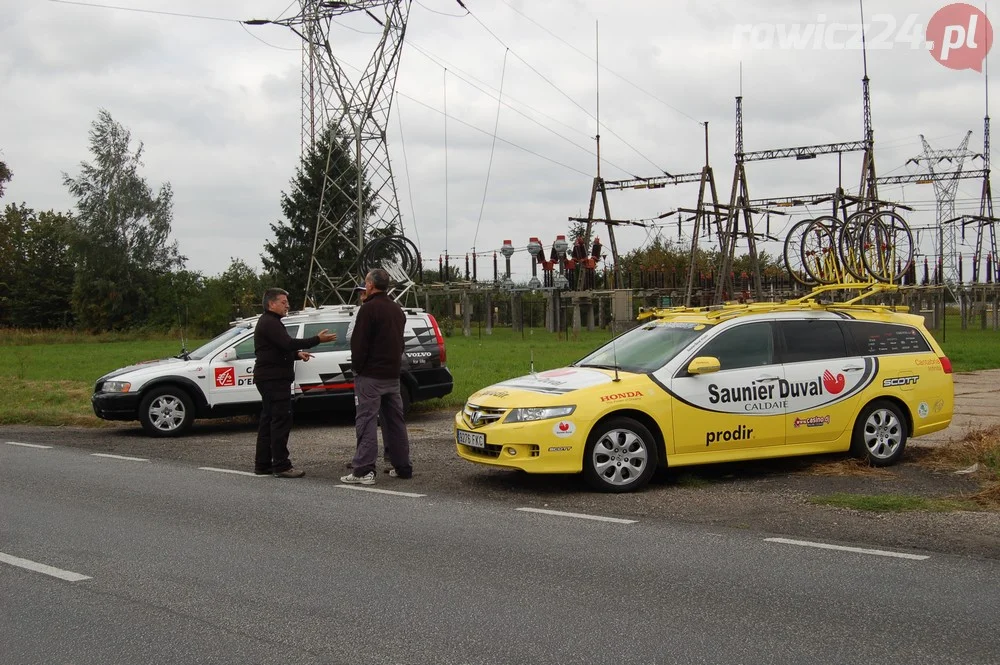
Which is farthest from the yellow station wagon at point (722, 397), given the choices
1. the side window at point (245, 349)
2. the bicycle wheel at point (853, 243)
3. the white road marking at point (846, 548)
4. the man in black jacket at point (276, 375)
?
the side window at point (245, 349)

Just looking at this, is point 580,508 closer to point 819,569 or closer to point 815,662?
point 819,569

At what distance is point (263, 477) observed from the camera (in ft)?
33.0

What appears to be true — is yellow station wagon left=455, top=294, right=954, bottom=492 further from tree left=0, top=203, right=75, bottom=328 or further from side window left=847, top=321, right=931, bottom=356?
tree left=0, top=203, right=75, bottom=328

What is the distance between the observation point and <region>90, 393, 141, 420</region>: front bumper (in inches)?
538

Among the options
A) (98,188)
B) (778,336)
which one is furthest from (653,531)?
(98,188)

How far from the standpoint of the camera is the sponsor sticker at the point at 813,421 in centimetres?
938

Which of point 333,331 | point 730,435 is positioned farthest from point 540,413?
point 333,331

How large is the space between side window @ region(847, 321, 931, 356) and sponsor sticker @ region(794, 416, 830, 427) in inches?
31.8

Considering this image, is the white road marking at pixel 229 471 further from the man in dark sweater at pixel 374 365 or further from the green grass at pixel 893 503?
the green grass at pixel 893 503

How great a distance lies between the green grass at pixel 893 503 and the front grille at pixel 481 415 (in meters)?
2.75

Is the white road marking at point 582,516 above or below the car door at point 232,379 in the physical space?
below

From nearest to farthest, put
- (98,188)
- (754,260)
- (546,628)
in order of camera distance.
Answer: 1. (546,628)
2. (754,260)
3. (98,188)

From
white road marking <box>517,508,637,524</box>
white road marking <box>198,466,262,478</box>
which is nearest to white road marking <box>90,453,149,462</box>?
white road marking <box>198,466,262,478</box>

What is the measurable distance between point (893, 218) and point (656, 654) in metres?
11.9
